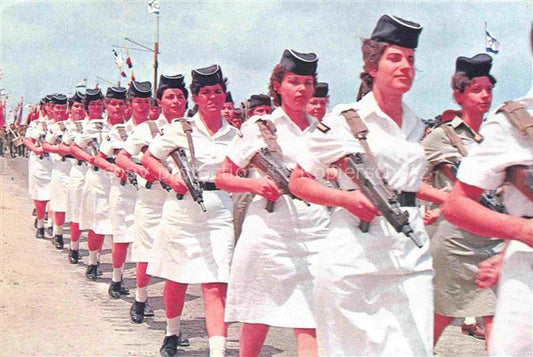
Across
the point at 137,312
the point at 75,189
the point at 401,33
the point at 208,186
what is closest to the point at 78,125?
the point at 75,189

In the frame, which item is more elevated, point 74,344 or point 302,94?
point 302,94

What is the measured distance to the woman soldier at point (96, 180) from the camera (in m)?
10.5

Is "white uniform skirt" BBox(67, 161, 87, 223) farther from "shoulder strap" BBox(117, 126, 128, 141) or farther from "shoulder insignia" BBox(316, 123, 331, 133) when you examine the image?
"shoulder insignia" BBox(316, 123, 331, 133)

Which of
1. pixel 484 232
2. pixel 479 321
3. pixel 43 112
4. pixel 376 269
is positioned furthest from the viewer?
pixel 43 112

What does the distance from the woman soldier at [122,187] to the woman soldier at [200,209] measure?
2.61 m

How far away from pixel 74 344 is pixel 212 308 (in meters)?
1.63

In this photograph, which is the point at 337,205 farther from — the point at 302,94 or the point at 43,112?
the point at 43,112

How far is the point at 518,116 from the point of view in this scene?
2.99m

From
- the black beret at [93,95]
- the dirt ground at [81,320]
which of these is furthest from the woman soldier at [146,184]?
the black beret at [93,95]

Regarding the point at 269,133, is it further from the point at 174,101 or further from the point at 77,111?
the point at 77,111

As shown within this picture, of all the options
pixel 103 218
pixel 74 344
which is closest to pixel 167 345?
pixel 74 344

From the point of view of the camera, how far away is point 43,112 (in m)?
15.9

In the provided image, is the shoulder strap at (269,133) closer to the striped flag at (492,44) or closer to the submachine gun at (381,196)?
the submachine gun at (381,196)

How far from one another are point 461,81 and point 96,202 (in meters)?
6.11
